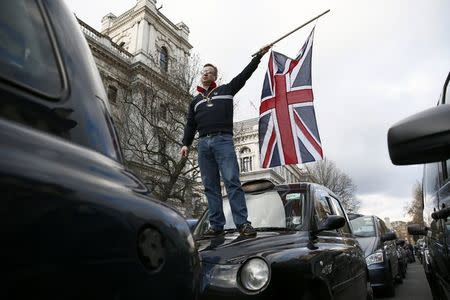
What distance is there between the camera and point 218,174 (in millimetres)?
4109

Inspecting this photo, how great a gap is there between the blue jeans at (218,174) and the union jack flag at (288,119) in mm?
2217

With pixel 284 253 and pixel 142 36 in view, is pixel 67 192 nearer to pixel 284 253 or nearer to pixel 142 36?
pixel 284 253

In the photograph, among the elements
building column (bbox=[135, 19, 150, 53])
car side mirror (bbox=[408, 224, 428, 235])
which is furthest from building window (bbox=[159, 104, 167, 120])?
building column (bbox=[135, 19, 150, 53])

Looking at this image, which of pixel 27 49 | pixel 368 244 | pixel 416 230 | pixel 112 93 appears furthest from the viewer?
pixel 112 93

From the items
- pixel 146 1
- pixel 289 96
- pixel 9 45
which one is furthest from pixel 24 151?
pixel 146 1

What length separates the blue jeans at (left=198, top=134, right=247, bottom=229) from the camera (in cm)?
366

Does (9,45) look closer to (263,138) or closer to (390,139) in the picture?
(390,139)

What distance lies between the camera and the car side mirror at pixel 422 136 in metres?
1.58

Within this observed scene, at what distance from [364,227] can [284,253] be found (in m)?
7.39

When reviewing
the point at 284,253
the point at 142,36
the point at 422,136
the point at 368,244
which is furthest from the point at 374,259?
the point at 142,36

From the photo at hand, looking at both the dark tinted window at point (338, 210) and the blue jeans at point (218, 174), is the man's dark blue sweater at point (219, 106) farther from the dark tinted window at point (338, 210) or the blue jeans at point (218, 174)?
the dark tinted window at point (338, 210)

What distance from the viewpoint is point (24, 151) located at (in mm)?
807

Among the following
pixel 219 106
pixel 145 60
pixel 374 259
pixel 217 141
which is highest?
pixel 145 60

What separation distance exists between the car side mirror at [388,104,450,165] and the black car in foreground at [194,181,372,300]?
51.7 inches
